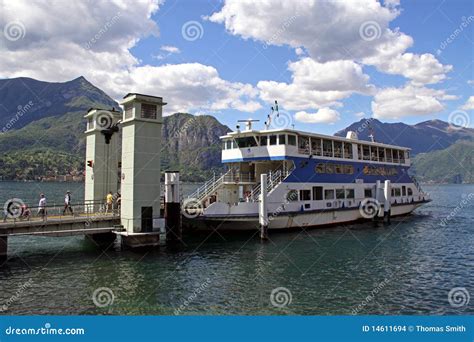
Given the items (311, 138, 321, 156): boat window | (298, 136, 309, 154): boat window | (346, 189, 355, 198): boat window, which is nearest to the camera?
(298, 136, 309, 154): boat window

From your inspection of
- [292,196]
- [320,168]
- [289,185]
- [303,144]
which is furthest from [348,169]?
[289,185]

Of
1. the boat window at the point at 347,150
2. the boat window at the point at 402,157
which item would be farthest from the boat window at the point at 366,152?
the boat window at the point at 402,157

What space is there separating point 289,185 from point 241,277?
13704mm

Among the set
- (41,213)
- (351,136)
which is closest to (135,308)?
(41,213)

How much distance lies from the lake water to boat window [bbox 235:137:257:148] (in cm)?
877

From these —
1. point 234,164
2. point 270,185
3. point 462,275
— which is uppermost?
point 234,164

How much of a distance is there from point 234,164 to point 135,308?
21338 millimetres

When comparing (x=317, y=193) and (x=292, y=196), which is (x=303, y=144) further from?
(x=292, y=196)

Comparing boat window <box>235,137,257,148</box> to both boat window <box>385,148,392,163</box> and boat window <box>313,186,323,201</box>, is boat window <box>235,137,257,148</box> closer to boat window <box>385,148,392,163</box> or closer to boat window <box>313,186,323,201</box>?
boat window <box>313,186,323,201</box>

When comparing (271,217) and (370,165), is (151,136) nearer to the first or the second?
(271,217)

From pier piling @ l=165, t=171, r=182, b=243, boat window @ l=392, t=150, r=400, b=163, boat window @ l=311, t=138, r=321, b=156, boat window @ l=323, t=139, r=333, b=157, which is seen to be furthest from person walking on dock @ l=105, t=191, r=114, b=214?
boat window @ l=392, t=150, r=400, b=163

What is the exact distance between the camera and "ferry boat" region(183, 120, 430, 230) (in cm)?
2725

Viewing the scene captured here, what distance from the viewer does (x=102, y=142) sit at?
26.0 meters

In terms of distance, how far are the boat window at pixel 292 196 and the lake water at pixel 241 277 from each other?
400 cm
